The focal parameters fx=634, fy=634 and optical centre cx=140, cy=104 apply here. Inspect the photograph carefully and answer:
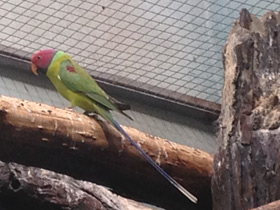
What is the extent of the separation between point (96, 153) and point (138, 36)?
0.85 metres

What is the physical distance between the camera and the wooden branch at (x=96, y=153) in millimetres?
1417

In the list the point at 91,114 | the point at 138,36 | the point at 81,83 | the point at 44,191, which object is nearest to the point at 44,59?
the point at 81,83

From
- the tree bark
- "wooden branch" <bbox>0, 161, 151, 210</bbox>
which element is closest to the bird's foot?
"wooden branch" <bbox>0, 161, 151, 210</bbox>

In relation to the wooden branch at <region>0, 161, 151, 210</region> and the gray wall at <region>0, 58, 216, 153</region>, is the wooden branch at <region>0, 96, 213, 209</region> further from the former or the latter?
the gray wall at <region>0, 58, 216, 153</region>

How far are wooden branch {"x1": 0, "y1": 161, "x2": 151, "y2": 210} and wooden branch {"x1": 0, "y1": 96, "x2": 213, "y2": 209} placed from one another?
0.37 ft

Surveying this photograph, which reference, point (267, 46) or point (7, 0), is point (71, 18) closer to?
point (7, 0)

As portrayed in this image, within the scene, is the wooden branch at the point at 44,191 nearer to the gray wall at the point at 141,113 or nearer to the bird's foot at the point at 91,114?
the bird's foot at the point at 91,114

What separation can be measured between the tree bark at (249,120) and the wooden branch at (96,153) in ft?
0.29

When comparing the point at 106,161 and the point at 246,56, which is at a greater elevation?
the point at 246,56

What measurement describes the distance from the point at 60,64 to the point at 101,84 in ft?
1.66

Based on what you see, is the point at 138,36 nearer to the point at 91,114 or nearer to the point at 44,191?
the point at 91,114

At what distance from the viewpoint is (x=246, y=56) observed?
5.40 ft

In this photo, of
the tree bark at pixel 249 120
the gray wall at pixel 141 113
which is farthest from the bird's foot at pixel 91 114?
the gray wall at pixel 141 113

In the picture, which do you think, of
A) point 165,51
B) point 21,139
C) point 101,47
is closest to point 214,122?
point 165,51
